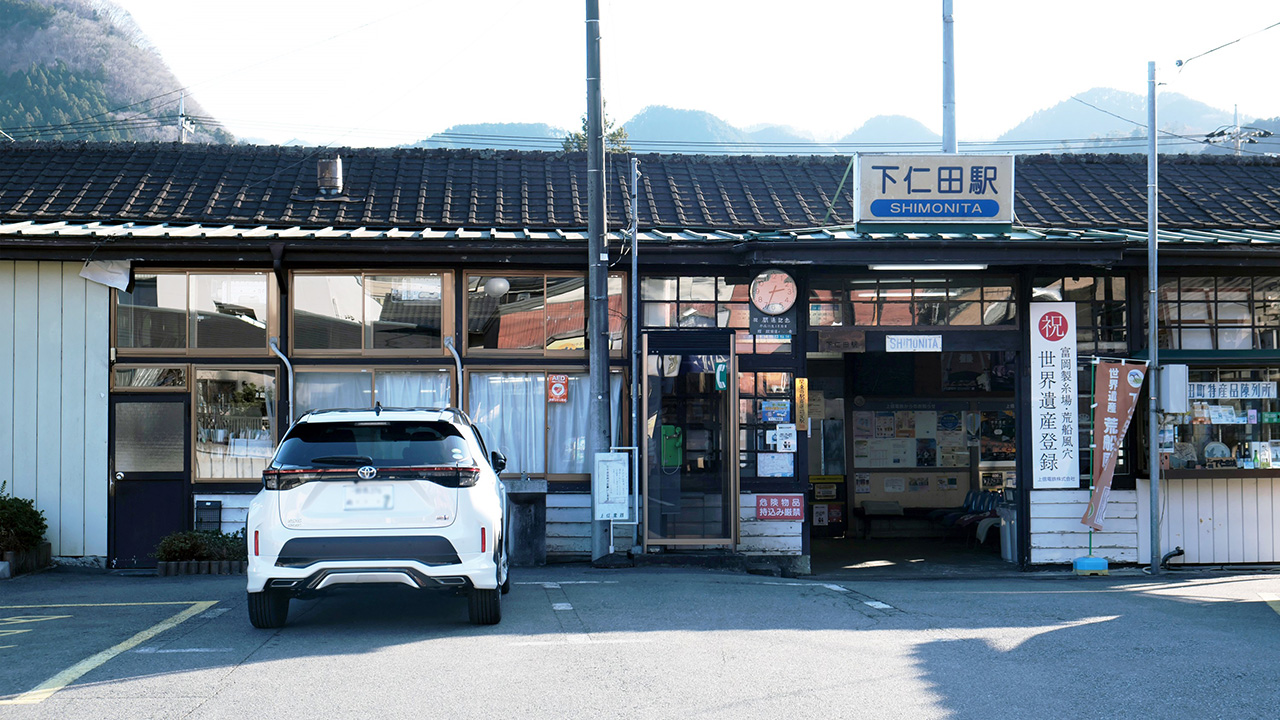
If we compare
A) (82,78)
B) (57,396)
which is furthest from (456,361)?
(82,78)

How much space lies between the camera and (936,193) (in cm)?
1261

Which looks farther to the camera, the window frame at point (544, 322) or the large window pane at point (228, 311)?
the window frame at point (544, 322)

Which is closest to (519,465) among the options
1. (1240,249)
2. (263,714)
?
(263,714)

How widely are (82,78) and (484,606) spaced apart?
86023 mm

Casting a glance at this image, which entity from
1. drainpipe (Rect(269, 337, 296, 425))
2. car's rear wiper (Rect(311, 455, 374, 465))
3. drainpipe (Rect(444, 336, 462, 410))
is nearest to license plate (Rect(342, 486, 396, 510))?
car's rear wiper (Rect(311, 455, 374, 465))

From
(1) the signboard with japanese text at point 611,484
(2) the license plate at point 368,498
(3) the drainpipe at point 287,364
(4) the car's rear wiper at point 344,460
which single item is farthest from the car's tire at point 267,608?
(3) the drainpipe at point 287,364

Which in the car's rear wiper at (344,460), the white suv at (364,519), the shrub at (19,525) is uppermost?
the car's rear wiper at (344,460)

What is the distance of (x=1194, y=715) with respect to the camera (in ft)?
18.9

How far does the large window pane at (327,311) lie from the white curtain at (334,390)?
35cm

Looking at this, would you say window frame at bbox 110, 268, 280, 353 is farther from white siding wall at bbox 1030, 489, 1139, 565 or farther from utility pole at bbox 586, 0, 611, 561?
white siding wall at bbox 1030, 489, 1139, 565

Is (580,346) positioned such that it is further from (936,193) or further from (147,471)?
(147,471)

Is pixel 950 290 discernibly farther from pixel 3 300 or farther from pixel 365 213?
pixel 3 300

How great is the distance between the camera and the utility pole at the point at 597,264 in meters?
11.7

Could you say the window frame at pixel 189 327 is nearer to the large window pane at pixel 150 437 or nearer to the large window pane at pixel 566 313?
the large window pane at pixel 150 437
